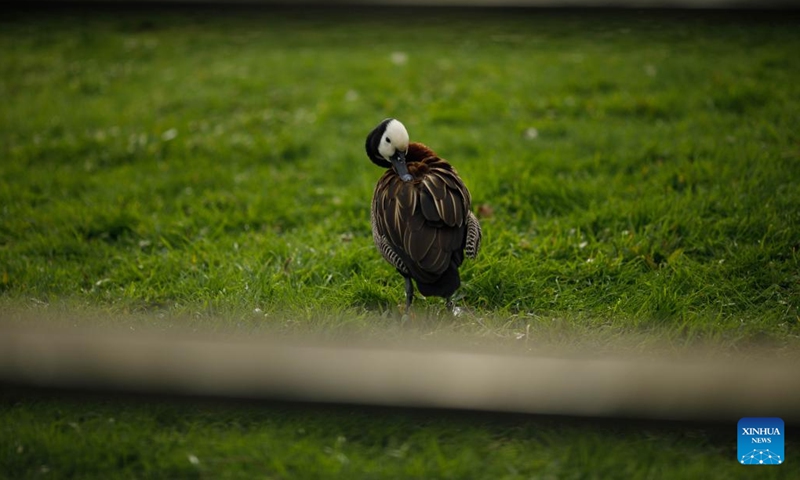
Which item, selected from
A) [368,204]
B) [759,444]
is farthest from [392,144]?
[759,444]

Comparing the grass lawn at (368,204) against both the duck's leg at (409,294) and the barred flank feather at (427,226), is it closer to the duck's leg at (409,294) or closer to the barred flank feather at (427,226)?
the duck's leg at (409,294)

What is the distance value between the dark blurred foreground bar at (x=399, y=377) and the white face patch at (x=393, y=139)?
2883 millimetres

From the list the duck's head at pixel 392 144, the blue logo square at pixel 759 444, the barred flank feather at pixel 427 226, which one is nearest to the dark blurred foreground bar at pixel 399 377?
the blue logo square at pixel 759 444

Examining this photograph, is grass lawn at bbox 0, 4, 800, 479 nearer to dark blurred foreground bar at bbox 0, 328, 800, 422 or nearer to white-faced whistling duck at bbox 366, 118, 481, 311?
dark blurred foreground bar at bbox 0, 328, 800, 422

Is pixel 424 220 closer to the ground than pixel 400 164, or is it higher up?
closer to the ground

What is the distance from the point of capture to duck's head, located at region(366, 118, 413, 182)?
13.0 ft

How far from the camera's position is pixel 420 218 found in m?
3.71

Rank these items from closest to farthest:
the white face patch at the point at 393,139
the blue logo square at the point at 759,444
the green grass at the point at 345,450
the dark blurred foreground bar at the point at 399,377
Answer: the dark blurred foreground bar at the point at 399,377, the blue logo square at the point at 759,444, the green grass at the point at 345,450, the white face patch at the point at 393,139

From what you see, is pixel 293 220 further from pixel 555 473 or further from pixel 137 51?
pixel 137 51

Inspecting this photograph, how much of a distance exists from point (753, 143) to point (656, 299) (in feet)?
8.53

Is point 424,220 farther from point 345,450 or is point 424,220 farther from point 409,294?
point 345,450

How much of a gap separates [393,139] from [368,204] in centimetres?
156

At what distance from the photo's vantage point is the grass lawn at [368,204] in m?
2.51

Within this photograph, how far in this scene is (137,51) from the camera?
962 cm
